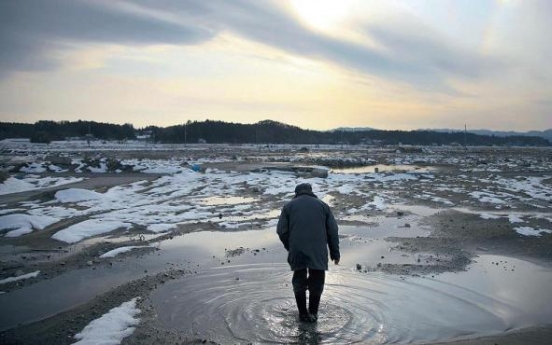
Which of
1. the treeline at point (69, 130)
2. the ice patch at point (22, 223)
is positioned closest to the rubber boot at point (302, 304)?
the ice patch at point (22, 223)

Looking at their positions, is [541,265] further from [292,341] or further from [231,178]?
[231,178]

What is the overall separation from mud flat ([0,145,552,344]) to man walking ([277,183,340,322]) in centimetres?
35

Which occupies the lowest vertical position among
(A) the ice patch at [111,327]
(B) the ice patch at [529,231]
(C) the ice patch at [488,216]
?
(A) the ice patch at [111,327]

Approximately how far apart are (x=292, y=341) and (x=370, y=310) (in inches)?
64.9

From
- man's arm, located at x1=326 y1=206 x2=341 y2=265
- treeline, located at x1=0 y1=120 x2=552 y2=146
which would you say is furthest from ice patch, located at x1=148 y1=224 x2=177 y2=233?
treeline, located at x1=0 y1=120 x2=552 y2=146

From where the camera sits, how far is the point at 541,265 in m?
9.42

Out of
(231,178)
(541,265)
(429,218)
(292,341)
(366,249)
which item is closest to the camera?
(292,341)

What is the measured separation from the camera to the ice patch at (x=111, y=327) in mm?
5535

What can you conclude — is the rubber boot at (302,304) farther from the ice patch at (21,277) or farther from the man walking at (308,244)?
the ice patch at (21,277)

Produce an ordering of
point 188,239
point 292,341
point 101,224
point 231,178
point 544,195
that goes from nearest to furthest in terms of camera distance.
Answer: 1. point 292,341
2. point 188,239
3. point 101,224
4. point 544,195
5. point 231,178

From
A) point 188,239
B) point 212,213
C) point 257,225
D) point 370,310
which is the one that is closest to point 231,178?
point 212,213

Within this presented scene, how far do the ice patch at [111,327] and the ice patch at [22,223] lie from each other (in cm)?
684

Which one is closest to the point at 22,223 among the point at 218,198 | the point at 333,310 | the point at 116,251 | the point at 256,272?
the point at 116,251

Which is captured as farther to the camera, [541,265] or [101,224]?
[101,224]
